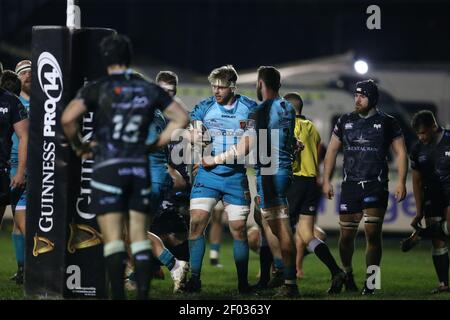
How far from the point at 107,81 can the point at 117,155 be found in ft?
2.02

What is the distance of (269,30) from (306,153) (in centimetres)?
2565

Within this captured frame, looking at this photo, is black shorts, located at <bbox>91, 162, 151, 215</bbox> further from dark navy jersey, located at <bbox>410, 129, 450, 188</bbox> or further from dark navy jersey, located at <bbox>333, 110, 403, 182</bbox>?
dark navy jersey, located at <bbox>410, 129, 450, 188</bbox>

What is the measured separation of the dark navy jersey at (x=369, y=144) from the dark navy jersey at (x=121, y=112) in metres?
3.68

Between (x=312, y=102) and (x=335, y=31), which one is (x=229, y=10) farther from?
(x=312, y=102)

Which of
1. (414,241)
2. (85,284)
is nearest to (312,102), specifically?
(414,241)

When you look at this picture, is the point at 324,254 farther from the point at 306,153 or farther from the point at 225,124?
the point at 225,124

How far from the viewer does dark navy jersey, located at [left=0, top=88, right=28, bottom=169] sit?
13.2m

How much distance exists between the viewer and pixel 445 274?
44.5ft

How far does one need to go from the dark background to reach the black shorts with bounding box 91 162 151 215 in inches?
996

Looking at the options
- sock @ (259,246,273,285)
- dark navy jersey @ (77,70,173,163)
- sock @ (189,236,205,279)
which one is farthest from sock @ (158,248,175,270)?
dark navy jersey @ (77,70,173,163)

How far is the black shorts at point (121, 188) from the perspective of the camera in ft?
32.4

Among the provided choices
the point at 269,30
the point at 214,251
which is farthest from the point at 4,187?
the point at 269,30

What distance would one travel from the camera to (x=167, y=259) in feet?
42.4

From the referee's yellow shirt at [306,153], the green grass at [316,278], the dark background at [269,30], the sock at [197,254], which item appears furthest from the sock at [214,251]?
the dark background at [269,30]
